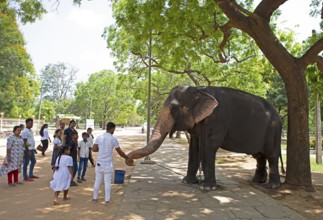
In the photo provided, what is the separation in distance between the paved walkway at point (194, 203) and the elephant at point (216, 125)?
0.63m

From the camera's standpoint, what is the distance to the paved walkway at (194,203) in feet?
18.8

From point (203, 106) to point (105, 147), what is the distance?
294cm

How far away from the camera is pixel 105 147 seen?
624 centimetres

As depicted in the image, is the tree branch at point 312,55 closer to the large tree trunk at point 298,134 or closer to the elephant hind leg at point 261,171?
the large tree trunk at point 298,134

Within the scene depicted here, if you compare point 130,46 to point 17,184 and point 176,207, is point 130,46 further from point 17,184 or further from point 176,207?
point 176,207

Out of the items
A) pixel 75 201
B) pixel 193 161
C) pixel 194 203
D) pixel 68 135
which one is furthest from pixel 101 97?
pixel 194 203

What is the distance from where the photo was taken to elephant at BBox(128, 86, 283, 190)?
787 cm

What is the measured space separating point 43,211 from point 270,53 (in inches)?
285

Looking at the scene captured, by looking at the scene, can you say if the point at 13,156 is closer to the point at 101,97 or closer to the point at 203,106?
the point at 203,106

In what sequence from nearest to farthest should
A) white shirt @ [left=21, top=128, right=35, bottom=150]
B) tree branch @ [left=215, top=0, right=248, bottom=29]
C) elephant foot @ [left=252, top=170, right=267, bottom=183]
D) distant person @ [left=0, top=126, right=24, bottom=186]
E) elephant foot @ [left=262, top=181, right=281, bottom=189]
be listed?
distant person @ [left=0, top=126, right=24, bottom=186] → elephant foot @ [left=262, top=181, right=281, bottom=189] → white shirt @ [left=21, top=128, right=35, bottom=150] → tree branch @ [left=215, top=0, right=248, bottom=29] → elephant foot @ [left=252, top=170, right=267, bottom=183]

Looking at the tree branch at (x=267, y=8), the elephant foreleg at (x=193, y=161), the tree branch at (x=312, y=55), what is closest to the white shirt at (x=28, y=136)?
the elephant foreleg at (x=193, y=161)

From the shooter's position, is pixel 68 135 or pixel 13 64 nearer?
pixel 68 135

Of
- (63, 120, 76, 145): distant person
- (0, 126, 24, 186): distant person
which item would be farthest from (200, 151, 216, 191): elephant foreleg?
(0, 126, 24, 186): distant person

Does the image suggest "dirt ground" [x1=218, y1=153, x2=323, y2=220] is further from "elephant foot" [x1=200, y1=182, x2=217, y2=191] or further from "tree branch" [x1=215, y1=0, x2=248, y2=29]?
"tree branch" [x1=215, y1=0, x2=248, y2=29]
